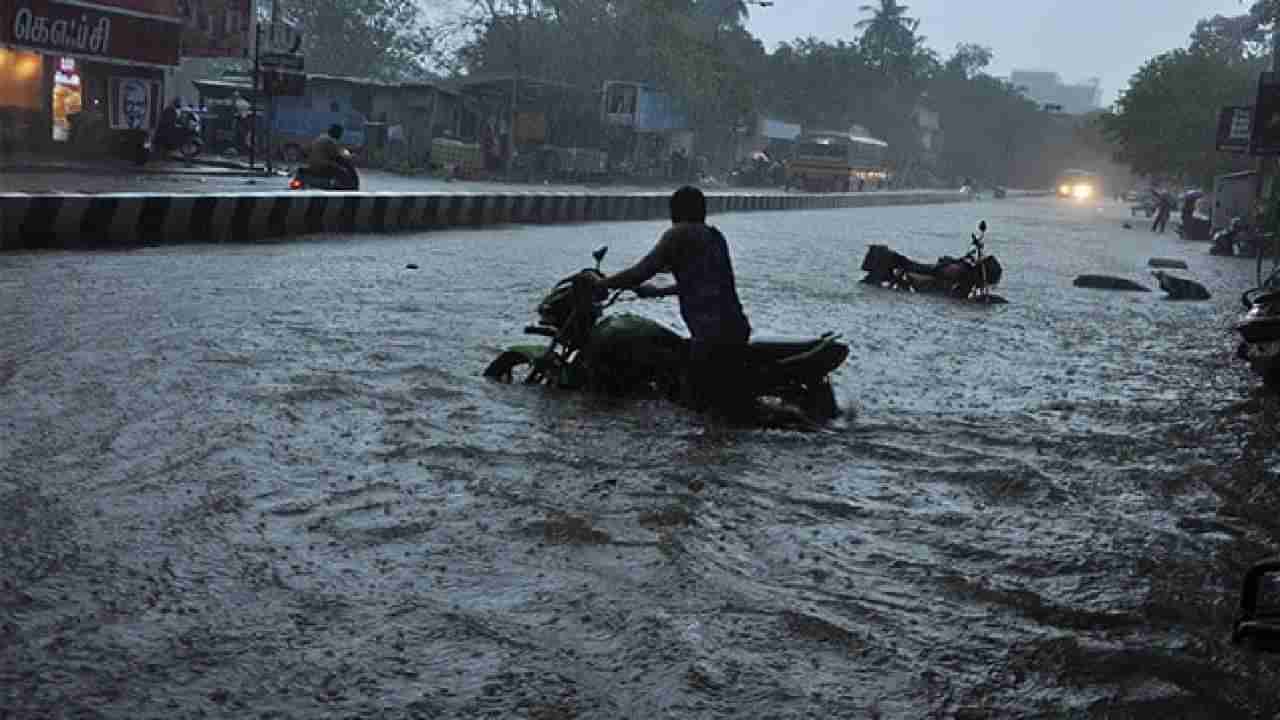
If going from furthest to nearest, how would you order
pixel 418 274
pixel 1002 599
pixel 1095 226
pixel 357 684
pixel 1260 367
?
pixel 1095 226 → pixel 418 274 → pixel 1260 367 → pixel 1002 599 → pixel 357 684

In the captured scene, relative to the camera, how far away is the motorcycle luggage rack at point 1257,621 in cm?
304

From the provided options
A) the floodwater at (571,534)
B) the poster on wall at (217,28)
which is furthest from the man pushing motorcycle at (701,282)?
the poster on wall at (217,28)

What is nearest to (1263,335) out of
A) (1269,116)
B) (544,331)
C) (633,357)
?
(633,357)

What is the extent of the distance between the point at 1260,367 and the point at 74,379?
316 inches

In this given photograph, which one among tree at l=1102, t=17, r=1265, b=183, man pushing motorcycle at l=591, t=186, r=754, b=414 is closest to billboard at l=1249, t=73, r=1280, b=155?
man pushing motorcycle at l=591, t=186, r=754, b=414

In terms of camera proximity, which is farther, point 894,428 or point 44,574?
point 894,428

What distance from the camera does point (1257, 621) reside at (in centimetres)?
312

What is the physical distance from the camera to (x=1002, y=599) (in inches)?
180

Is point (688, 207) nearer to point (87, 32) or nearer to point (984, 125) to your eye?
point (87, 32)

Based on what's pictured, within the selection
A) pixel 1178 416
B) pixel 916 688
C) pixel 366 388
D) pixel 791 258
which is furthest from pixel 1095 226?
pixel 916 688

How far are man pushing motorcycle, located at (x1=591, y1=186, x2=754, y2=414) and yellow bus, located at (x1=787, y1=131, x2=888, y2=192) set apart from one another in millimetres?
47253

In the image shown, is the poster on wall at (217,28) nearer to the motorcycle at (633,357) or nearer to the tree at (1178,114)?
the motorcycle at (633,357)

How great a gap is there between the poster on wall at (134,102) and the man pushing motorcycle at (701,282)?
26011mm

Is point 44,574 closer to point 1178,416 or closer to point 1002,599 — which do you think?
point 1002,599
